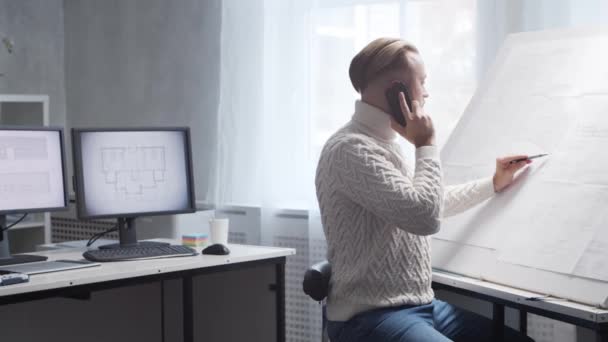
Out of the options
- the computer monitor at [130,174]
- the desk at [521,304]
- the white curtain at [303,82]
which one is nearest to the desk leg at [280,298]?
the computer monitor at [130,174]

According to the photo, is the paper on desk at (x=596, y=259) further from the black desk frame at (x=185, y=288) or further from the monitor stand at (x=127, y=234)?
the monitor stand at (x=127, y=234)

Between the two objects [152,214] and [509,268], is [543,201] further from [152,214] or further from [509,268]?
[152,214]

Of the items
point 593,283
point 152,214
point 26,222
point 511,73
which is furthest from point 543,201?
point 26,222

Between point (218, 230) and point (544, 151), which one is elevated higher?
point (544, 151)

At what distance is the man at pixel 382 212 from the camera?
191 cm

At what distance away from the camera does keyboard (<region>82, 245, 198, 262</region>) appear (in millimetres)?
2707

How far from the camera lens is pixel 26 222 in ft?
14.2

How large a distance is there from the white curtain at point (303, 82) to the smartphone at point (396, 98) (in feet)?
4.29

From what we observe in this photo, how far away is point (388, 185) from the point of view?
1.90 meters

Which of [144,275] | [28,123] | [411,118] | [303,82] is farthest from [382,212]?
[28,123]

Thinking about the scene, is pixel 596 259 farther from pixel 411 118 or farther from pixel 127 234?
pixel 127 234

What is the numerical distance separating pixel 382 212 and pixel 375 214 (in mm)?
57

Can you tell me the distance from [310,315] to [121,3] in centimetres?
197

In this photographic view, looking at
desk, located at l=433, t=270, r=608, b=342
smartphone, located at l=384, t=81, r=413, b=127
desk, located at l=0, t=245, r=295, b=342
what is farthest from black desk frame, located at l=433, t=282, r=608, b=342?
desk, located at l=0, t=245, r=295, b=342
